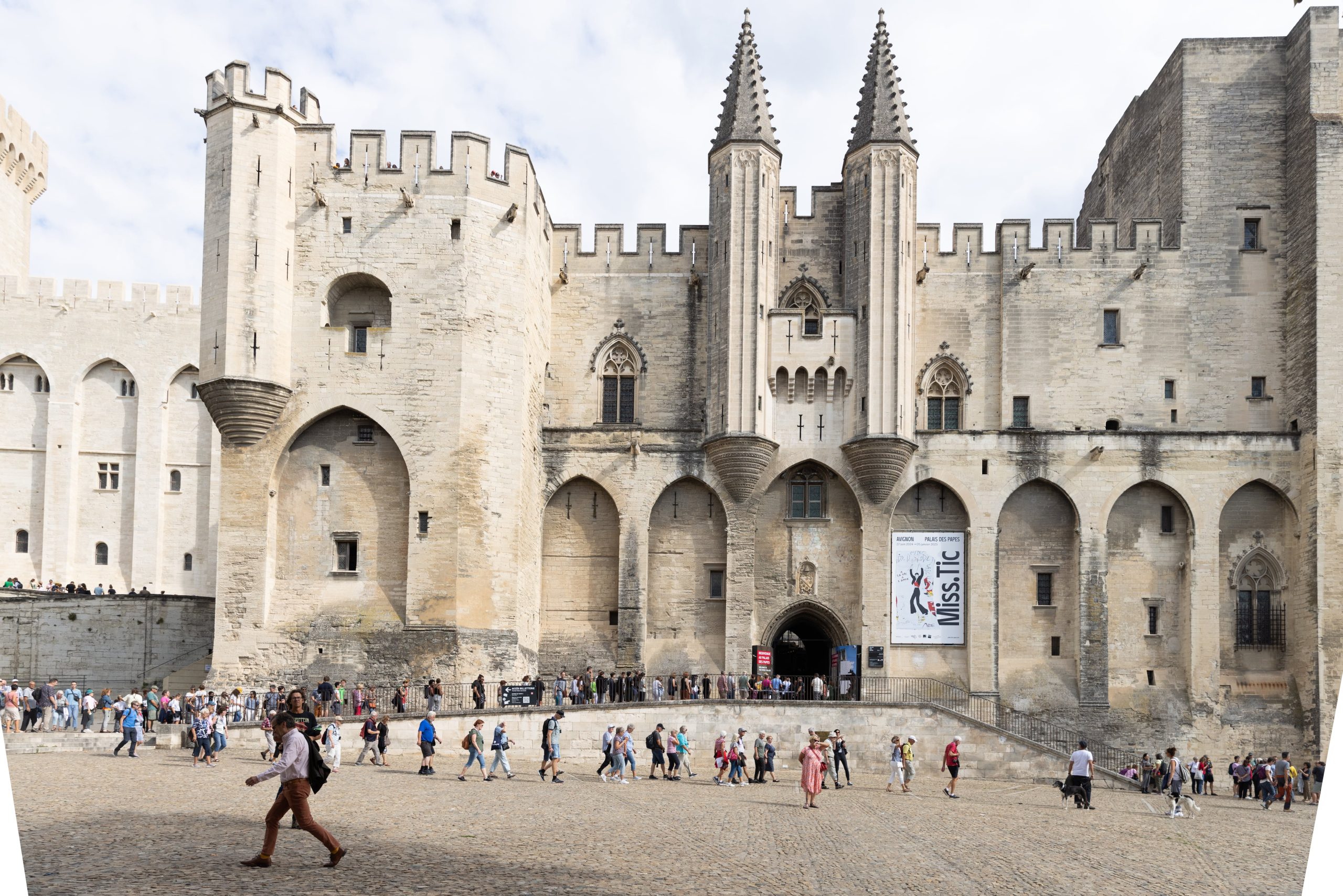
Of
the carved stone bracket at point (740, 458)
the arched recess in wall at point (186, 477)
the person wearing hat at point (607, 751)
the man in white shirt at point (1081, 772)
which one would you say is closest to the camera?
the man in white shirt at point (1081, 772)

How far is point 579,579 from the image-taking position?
39688 millimetres

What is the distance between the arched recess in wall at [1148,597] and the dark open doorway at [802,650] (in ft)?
27.5

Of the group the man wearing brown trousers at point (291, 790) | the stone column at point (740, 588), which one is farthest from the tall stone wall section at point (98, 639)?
the man wearing brown trousers at point (291, 790)

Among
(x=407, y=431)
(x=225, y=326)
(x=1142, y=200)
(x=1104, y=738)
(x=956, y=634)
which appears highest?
→ (x=1142, y=200)

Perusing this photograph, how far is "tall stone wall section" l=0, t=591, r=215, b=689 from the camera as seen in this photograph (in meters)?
38.9

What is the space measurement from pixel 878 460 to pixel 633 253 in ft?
32.1

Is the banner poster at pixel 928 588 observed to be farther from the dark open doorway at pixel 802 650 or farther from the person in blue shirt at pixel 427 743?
the person in blue shirt at pixel 427 743

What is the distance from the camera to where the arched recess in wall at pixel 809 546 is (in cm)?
3938

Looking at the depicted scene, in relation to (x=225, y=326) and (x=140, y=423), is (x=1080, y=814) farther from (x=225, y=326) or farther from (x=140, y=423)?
(x=140, y=423)

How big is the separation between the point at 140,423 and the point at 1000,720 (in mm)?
31771

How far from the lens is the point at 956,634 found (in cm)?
3866

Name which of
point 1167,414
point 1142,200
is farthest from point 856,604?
point 1142,200

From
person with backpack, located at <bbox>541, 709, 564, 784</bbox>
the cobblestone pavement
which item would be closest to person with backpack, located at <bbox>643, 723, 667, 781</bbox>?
the cobblestone pavement

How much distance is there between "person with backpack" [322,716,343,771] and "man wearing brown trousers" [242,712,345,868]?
12.2m
